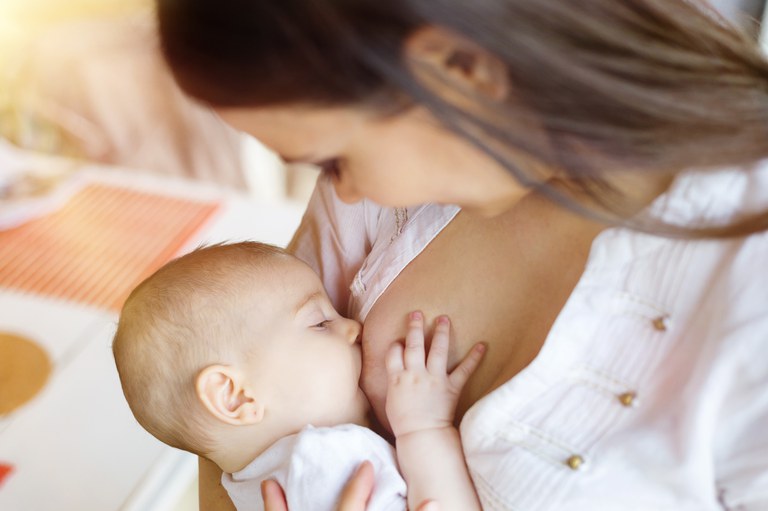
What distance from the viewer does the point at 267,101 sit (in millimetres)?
547

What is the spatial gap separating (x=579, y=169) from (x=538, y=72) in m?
0.09

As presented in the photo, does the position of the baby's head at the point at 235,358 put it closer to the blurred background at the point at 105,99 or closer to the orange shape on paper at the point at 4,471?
the orange shape on paper at the point at 4,471

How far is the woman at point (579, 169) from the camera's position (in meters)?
0.50

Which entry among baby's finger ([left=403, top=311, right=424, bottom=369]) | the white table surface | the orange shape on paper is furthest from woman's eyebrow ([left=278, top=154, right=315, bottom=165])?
the orange shape on paper

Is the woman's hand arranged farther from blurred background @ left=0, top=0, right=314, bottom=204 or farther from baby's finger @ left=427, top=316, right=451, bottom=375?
blurred background @ left=0, top=0, right=314, bottom=204

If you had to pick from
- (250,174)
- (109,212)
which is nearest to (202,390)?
(109,212)

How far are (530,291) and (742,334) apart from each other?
25 cm

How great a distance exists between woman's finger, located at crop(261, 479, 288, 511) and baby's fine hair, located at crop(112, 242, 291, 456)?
0.40ft

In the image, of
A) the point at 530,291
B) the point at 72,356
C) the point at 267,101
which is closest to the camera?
the point at 267,101

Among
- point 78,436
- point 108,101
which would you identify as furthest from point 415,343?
point 108,101

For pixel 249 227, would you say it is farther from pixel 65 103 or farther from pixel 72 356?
pixel 65 103

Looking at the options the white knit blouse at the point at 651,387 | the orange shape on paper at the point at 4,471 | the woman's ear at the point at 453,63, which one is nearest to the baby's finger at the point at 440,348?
the white knit blouse at the point at 651,387

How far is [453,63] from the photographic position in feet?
1.73

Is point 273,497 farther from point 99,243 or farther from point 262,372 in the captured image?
point 99,243
